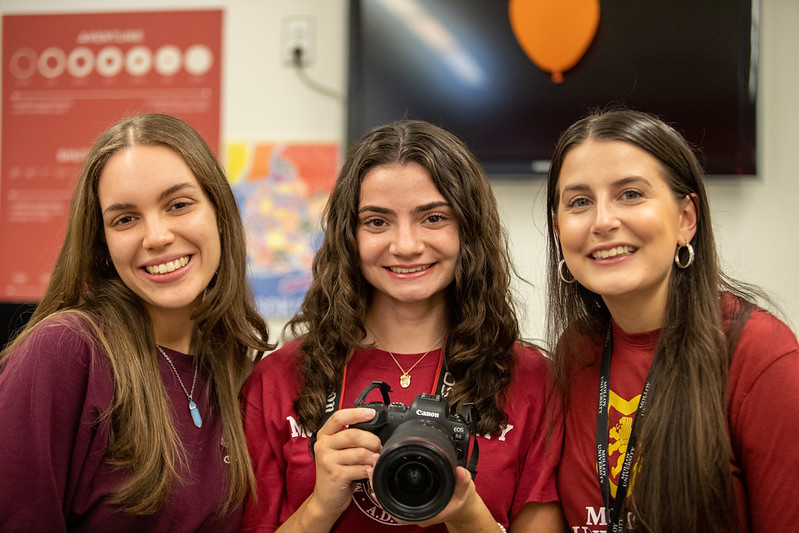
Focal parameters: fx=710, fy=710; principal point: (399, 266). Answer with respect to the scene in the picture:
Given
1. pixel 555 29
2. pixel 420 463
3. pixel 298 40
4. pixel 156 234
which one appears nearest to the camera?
pixel 420 463

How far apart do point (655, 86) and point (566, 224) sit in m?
1.30

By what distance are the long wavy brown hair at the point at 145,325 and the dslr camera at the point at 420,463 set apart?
40cm

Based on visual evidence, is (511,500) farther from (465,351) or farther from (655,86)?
(655,86)

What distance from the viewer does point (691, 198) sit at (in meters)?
1.38

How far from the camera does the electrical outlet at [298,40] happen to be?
2689 mm

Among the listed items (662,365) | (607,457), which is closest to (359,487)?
(607,457)

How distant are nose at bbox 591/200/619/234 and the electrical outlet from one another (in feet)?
5.54

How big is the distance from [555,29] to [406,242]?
137cm

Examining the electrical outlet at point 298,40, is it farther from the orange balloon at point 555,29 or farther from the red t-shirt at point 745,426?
the red t-shirt at point 745,426

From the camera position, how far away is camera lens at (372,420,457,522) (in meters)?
1.12

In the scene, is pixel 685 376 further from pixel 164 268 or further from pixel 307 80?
pixel 307 80

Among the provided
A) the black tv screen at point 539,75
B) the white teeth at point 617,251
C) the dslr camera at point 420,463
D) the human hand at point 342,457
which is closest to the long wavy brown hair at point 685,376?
the white teeth at point 617,251

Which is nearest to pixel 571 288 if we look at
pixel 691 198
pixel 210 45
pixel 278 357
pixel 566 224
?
pixel 566 224

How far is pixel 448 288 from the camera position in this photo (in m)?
1.60
